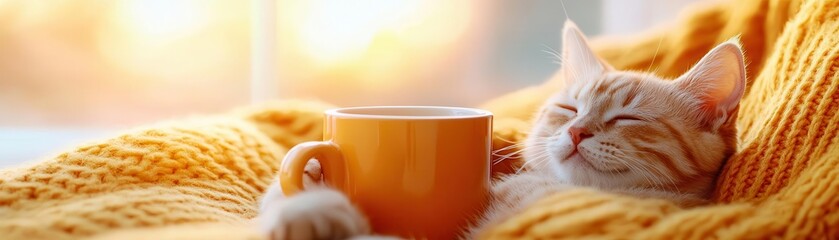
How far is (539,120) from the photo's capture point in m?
0.91

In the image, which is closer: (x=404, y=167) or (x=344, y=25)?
(x=404, y=167)

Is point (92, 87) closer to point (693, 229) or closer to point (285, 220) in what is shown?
point (285, 220)

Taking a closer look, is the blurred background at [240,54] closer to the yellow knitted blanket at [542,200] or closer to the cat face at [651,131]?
the yellow knitted blanket at [542,200]

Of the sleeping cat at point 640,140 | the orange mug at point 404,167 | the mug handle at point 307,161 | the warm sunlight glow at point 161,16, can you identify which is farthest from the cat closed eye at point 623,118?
the warm sunlight glow at point 161,16

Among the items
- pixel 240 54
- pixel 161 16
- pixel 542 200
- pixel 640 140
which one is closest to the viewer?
pixel 542 200

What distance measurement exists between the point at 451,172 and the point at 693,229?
0.22 metres

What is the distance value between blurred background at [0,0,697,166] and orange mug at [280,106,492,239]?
0.78m

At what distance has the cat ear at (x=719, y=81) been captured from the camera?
76 cm

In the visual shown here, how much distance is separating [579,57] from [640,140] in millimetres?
228

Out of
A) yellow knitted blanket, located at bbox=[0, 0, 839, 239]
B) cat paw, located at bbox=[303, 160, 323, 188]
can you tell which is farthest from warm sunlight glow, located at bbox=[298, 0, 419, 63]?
cat paw, located at bbox=[303, 160, 323, 188]

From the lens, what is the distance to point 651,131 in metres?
0.76

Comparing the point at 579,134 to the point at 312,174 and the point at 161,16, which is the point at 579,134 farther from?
the point at 161,16

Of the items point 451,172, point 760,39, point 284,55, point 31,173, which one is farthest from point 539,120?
point 284,55

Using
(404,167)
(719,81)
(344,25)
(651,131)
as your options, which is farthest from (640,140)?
(344,25)
